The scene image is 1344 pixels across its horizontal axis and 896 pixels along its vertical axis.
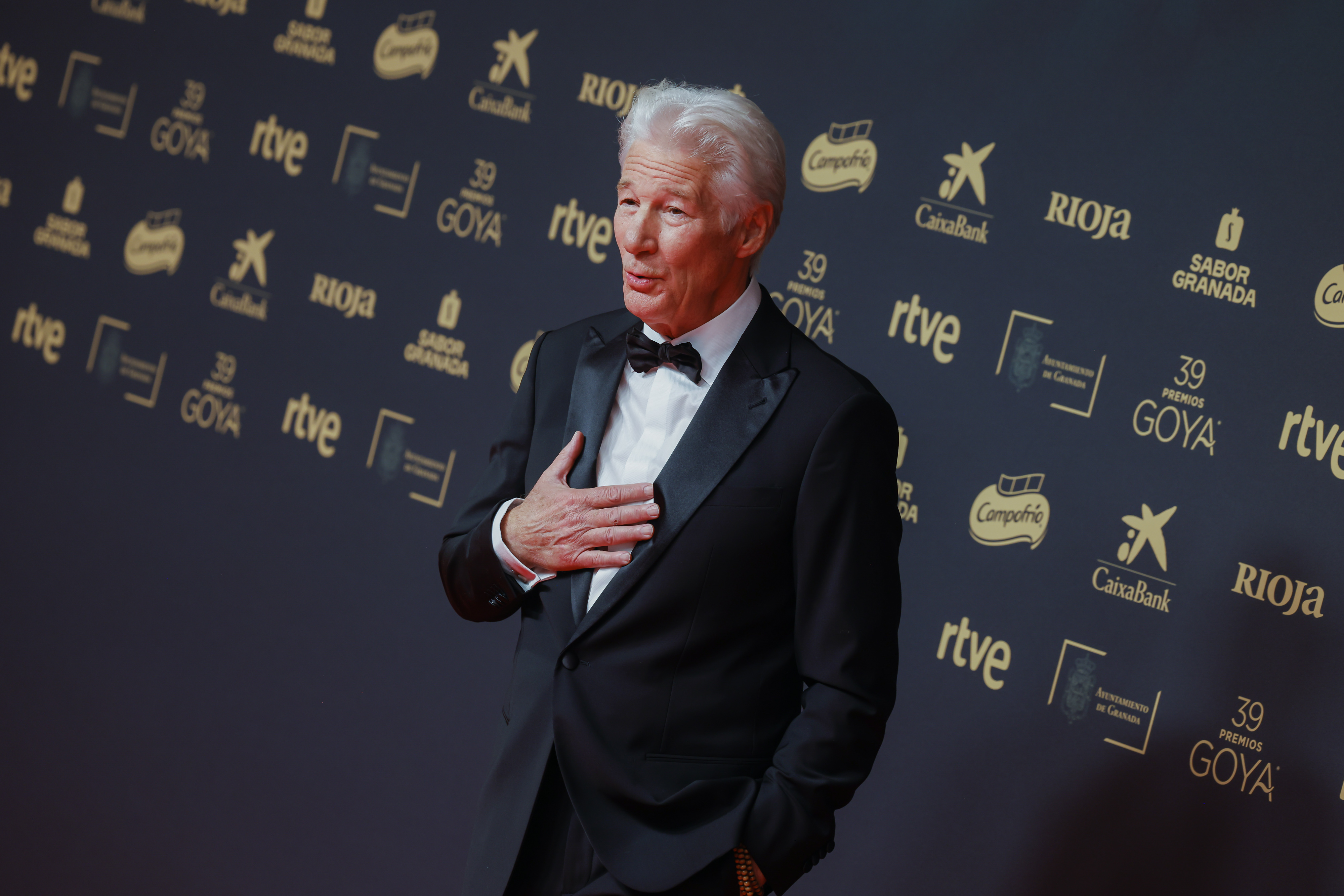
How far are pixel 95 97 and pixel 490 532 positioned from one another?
273cm

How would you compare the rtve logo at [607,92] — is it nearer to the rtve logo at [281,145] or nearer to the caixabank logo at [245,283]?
the rtve logo at [281,145]

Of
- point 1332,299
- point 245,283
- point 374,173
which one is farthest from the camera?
point 245,283

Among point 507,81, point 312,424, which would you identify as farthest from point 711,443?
point 312,424

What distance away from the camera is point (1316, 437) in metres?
2.38

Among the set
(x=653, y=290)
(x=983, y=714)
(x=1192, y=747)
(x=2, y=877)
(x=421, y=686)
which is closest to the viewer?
(x=653, y=290)

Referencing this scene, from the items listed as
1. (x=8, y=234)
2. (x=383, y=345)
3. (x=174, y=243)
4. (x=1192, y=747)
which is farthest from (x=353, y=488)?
(x=1192, y=747)

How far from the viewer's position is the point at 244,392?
134 inches

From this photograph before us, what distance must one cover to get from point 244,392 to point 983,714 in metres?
2.36

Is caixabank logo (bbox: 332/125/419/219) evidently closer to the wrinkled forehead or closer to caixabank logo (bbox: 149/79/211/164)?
caixabank logo (bbox: 149/79/211/164)

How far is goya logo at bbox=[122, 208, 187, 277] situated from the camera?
3467 mm

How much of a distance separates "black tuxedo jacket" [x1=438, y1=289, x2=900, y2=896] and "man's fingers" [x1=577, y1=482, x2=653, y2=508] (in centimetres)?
2

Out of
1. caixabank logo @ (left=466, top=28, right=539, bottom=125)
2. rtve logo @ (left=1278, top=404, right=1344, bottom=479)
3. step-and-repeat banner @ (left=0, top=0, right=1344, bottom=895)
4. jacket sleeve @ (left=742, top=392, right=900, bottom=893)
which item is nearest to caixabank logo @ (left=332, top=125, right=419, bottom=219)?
step-and-repeat banner @ (left=0, top=0, right=1344, bottom=895)

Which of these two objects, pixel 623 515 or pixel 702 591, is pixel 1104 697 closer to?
pixel 702 591

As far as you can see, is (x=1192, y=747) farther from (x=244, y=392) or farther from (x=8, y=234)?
(x=8, y=234)
